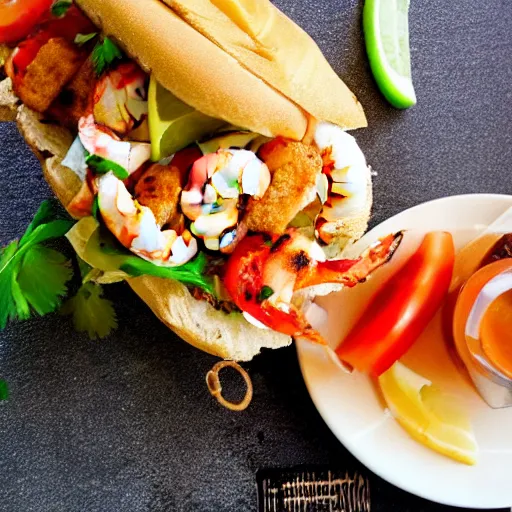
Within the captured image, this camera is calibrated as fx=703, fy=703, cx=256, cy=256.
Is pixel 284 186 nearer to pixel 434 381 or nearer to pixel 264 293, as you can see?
pixel 264 293

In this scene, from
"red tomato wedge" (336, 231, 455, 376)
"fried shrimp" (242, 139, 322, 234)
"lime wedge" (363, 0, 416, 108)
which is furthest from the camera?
"lime wedge" (363, 0, 416, 108)

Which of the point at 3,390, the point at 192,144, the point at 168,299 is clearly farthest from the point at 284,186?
the point at 3,390

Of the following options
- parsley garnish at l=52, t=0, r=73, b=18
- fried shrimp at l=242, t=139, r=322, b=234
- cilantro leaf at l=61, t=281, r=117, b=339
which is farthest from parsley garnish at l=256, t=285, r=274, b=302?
parsley garnish at l=52, t=0, r=73, b=18

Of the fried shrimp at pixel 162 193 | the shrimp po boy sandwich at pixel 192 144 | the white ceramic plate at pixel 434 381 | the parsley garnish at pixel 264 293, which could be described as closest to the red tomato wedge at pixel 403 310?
the white ceramic plate at pixel 434 381

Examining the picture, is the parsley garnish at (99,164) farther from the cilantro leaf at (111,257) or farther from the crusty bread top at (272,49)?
the crusty bread top at (272,49)

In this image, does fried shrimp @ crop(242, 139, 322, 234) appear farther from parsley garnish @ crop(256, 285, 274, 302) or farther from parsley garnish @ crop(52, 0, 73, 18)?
parsley garnish @ crop(52, 0, 73, 18)

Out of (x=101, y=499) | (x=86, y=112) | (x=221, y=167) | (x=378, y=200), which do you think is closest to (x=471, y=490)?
(x=378, y=200)
